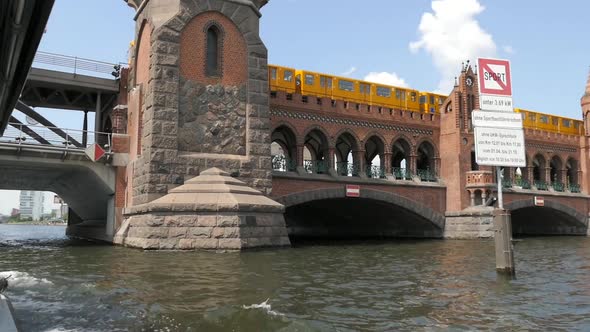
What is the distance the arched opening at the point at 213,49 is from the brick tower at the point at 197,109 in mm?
44

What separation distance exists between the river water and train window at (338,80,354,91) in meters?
17.2

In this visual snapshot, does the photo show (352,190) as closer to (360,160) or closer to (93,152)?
(360,160)

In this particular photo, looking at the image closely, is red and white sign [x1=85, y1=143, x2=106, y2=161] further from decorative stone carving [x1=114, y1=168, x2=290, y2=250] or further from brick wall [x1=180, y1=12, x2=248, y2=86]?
brick wall [x1=180, y1=12, x2=248, y2=86]

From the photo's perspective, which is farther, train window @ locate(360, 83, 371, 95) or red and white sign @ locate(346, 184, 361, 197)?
train window @ locate(360, 83, 371, 95)

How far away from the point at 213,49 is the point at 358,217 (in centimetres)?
1720

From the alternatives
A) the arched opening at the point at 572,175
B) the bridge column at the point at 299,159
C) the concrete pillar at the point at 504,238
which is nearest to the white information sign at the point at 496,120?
the concrete pillar at the point at 504,238

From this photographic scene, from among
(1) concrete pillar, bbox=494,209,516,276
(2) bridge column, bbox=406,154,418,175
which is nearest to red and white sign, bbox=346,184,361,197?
(2) bridge column, bbox=406,154,418,175

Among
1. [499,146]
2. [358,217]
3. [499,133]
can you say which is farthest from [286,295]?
[358,217]

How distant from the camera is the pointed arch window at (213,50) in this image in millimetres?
22500

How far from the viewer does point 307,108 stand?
28.1 meters

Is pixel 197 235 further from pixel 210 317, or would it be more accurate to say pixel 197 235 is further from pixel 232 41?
pixel 210 317

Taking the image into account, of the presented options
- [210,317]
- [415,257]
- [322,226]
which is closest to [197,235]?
[415,257]

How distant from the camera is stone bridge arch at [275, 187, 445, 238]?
91.7 ft

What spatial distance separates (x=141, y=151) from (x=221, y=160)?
336cm
